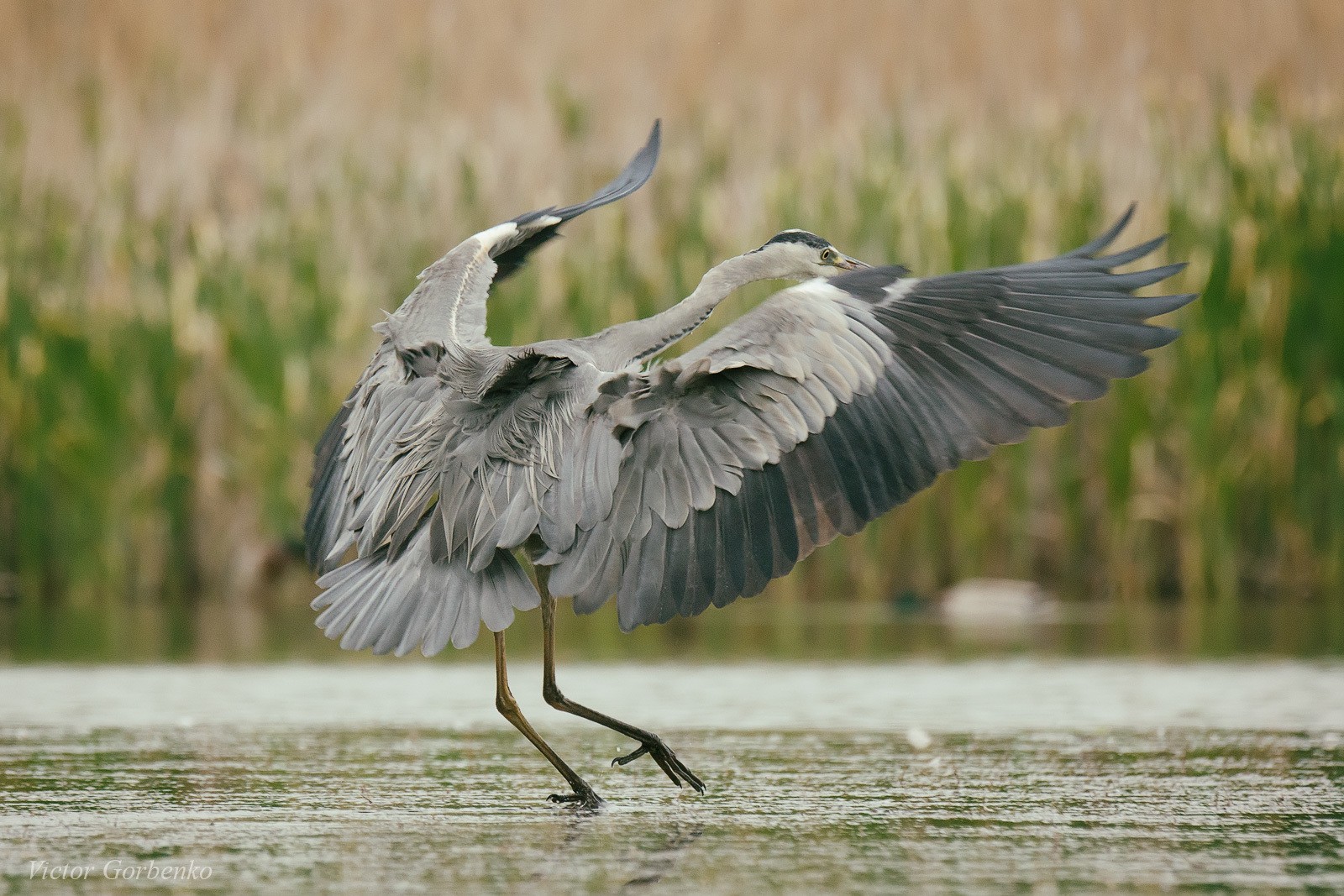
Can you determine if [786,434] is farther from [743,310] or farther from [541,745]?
[743,310]

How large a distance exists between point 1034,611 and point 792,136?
632cm

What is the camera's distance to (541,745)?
225 inches

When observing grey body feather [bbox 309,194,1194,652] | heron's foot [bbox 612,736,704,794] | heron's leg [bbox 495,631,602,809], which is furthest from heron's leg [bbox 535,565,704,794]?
grey body feather [bbox 309,194,1194,652]

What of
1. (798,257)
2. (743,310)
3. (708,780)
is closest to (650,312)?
(743,310)

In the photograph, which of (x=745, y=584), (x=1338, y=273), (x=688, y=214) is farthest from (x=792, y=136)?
(x=745, y=584)

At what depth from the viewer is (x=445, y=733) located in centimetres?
687

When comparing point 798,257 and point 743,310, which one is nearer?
point 798,257

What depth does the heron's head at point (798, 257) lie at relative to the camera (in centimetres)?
633

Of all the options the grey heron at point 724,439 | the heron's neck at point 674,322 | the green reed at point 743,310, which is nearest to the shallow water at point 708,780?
the grey heron at point 724,439

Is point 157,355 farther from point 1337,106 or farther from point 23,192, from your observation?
point 1337,106

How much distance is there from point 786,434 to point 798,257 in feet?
4.25

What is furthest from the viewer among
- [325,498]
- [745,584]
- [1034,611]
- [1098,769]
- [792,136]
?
[792,136]

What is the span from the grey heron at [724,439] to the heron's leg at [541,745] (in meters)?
0.01

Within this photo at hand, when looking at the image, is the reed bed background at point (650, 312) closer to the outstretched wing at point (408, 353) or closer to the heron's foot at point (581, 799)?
the outstretched wing at point (408, 353)
